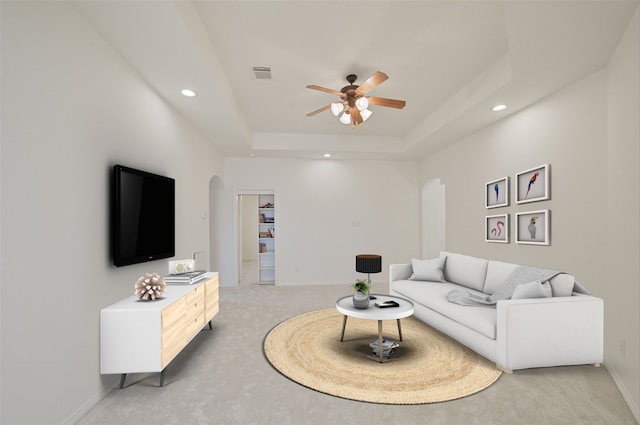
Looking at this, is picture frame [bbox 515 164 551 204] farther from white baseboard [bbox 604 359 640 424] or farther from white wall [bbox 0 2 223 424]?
white wall [bbox 0 2 223 424]

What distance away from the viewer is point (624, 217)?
249 centimetres

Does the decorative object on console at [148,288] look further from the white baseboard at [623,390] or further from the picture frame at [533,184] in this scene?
the picture frame at [533,184]

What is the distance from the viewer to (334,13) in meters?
2.70

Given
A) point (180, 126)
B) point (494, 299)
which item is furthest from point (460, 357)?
point (180, 126)

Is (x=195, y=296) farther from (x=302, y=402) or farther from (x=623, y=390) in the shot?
(x=623, y=390)

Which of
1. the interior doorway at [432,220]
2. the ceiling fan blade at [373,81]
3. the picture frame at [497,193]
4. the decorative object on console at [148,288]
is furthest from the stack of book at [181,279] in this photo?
the interior doorway at [432,220]

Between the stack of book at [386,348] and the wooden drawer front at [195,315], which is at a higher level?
the wooden drawer front at [195,315]

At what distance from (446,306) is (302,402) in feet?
6.10

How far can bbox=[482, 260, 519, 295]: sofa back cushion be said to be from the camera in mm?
3629

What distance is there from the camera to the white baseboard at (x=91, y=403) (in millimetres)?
2078

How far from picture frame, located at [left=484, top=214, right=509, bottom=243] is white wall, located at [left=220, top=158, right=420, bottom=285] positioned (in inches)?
99.0

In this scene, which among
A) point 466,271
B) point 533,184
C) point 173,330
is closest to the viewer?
point 173,330

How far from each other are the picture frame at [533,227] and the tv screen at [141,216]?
4106 millimetres

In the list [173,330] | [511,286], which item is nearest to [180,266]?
[173,330]
